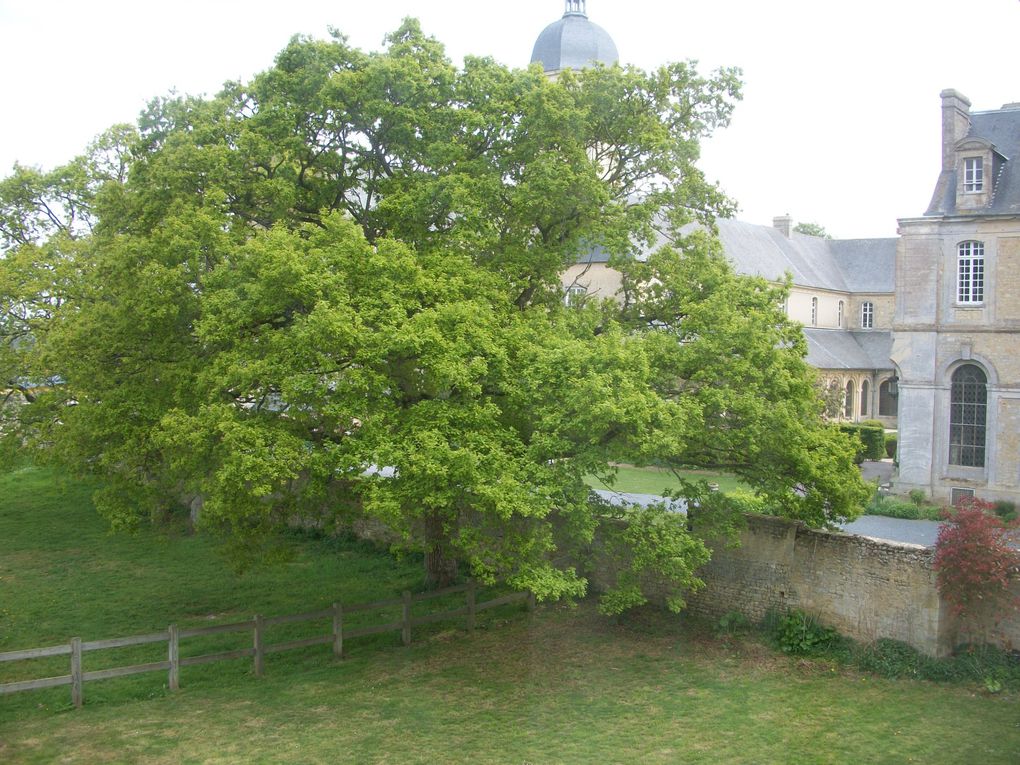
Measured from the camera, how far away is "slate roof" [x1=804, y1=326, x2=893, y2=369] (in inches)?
1934

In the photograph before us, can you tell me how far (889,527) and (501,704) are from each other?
16.6 m

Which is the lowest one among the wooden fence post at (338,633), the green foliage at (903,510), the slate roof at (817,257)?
the wooden fence post at (338,633)

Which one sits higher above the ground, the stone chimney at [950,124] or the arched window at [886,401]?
the stone chimney at [950,124]

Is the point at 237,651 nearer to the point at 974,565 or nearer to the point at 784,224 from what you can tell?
the point at 974,565

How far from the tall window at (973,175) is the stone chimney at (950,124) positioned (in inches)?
22.0

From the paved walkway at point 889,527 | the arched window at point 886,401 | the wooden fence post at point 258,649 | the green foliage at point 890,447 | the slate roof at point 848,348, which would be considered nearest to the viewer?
the wooden fence post at point 258,649

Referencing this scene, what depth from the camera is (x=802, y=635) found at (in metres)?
16.2

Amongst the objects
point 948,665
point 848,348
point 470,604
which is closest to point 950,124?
point 948,665

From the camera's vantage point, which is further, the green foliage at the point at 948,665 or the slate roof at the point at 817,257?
the slate roof at the point at 817,257

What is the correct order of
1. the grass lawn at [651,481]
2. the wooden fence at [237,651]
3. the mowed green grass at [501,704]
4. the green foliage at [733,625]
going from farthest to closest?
the grass lawn at [651,481]
the green foliage at [733,625]
the wooden fence at [237,651]
the mowed green grass at [501,704]

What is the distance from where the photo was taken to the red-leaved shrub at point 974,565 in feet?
48.0

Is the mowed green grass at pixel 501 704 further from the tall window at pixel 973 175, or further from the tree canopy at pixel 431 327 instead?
the tall window at pixel 973 175

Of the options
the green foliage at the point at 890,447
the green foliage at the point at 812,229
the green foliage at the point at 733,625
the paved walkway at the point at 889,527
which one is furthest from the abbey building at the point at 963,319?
the green foliage at the point at 812,229

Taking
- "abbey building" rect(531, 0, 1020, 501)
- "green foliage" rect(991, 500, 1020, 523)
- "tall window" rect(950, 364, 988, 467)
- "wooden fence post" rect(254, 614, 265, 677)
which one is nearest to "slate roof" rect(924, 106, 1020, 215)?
"abbey building" rect(531, 0, 1020, 501)
